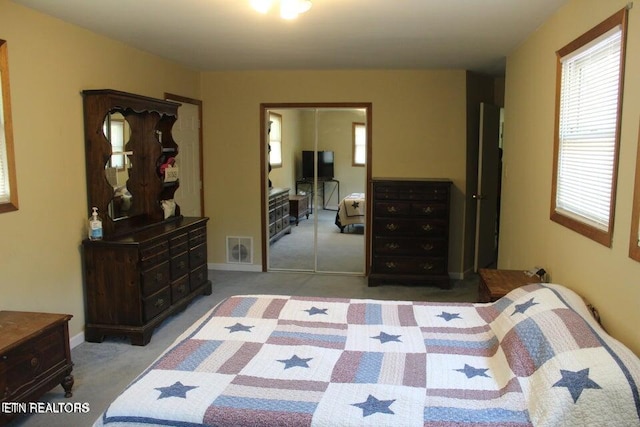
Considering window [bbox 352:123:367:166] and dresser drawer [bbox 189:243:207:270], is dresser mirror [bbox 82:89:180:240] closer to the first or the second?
dresser drawer [bbox 189:243:207:270]

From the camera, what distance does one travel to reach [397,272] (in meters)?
5.38

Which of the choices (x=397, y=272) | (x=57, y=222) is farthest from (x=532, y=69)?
(x=57, y=222)

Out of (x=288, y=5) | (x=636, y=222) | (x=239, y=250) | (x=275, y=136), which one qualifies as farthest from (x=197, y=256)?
(x=636, y=222)

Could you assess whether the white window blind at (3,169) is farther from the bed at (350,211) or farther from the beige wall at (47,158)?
the bed at (350,211)

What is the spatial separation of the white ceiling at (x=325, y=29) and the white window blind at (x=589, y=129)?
59 centimetres

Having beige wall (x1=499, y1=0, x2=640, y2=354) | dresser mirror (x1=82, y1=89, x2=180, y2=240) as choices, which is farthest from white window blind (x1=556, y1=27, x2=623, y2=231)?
dresser mirror (x1=82, y1=89, x2=180, y2=240)

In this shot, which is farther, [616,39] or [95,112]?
[95,112]

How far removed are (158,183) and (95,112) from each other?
104 centimetres

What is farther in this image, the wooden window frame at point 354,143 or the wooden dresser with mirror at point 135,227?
the wooden window frame at point 354,143

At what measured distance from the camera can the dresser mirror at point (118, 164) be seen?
407cm

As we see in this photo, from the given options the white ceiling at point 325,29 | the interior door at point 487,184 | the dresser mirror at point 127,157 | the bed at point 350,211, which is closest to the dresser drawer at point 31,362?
the dresser mirror at point 127,157

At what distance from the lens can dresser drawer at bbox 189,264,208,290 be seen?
4672 millimetres

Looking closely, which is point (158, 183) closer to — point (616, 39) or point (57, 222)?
point (57, 222)

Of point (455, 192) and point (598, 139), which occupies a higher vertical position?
point (598, 139)
